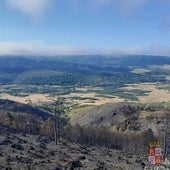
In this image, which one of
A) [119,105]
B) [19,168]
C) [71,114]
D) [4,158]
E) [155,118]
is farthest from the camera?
[71,114]

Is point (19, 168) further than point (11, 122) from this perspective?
No

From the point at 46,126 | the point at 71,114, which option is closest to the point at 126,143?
the point at 46,126

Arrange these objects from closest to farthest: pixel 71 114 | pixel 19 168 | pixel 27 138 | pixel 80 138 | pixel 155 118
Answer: pixel 19 168
pixel 27 138
pixel 80 138
pixel 155 118
pixel 71 114

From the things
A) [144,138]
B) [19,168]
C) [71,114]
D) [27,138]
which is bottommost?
[71,114]

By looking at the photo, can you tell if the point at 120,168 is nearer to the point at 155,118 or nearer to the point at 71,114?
the point at 155,118

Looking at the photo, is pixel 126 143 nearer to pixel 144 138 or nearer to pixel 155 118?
pixel 144 138

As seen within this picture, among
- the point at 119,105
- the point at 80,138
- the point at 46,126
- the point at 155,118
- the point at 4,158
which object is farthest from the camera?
the point at 119,105

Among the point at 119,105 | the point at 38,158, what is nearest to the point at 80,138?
the point at 38,158

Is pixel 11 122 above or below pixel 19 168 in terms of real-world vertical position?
below

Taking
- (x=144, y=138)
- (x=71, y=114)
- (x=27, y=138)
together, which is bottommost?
(x=71, y=114)
